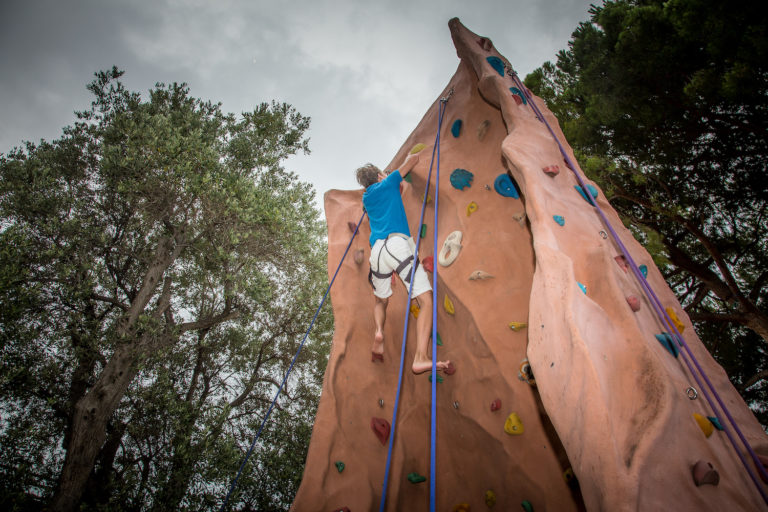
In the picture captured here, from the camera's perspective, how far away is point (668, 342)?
202 cm

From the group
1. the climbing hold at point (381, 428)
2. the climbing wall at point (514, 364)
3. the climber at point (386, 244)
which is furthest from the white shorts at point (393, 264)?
the climbing hold at point (381, 428)

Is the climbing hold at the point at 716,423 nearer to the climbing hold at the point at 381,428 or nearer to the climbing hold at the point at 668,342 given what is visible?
the climbing hold at the point at 668,342

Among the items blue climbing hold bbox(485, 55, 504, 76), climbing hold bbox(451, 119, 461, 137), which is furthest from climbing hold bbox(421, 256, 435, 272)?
blue climbing hold bbox(485, 55, 504, 76)

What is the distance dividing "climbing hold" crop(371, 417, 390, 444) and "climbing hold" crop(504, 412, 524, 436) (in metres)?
1.28

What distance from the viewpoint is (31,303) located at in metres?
→ 5.34

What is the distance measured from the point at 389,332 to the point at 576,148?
6720 mm

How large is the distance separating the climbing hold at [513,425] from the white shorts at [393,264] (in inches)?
56.2

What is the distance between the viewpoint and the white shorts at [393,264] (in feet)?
10.6

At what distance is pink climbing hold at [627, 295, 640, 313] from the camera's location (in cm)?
199

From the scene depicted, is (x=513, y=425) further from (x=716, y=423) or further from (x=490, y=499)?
(x=716, y=423)

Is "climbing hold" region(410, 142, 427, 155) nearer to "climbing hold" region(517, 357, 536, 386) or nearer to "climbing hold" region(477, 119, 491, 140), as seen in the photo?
"climbing hold" region(477, 119, 491, 140)

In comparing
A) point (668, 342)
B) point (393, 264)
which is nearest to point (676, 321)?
point (668, 342)

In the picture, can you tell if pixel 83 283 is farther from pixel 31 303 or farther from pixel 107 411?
pixel 107 411

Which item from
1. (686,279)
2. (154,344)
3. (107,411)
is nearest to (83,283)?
(154,344)
